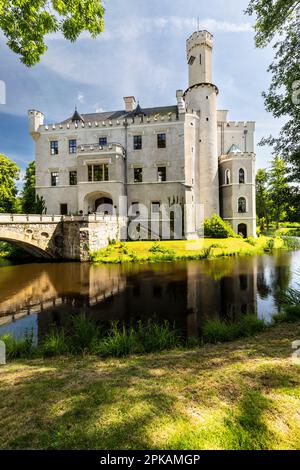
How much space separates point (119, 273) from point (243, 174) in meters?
20.6

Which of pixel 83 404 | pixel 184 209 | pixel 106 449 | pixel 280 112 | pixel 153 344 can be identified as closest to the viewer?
pixel 106 449

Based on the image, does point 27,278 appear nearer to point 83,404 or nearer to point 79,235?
point 79,235

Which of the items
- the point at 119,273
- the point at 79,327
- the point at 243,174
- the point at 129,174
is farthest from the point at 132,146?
the point at 79,327

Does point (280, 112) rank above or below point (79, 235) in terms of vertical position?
above

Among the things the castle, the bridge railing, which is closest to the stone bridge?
the bridge railing

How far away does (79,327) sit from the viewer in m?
6.23

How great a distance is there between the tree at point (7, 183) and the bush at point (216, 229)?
25.4m

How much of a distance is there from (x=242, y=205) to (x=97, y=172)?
17.0 meters

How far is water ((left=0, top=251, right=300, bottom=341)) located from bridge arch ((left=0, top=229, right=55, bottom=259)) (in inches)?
84.6

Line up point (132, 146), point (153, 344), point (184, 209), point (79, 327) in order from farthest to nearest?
point (132, 146) → point (184, 209) → point (79, 327) → point (153, 344)

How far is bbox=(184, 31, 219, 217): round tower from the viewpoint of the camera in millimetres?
27641

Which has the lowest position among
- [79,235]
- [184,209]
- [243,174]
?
[79,235]

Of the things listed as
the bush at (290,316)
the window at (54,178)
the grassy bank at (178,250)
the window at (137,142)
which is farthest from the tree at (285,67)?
the window at (54,178)

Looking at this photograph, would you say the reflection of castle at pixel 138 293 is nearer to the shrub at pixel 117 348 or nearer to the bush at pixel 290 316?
the bush at pixel 290 316
